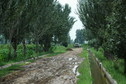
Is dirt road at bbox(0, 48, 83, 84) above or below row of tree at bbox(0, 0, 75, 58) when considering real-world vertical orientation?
below

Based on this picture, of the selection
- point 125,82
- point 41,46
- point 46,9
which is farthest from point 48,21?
point 125,82

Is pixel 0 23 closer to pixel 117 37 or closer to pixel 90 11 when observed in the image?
pixel 117 37

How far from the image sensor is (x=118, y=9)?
1036 cm

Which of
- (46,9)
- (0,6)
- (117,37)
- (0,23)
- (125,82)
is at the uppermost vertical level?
(46,9)

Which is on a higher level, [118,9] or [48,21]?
[48,21]

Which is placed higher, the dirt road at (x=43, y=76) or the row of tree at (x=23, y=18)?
the row of tree at (x=23, y=18)

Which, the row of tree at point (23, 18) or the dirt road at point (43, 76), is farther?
the row of tree at point (23, 18)

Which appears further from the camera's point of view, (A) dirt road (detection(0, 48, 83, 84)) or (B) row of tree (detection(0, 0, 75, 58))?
(B) row of tree (detection(0, 0, 75, 58))

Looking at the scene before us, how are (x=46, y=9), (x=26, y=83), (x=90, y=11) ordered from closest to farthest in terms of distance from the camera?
(x=26, y=83), (x=90, y=11), (x=46, y=9)

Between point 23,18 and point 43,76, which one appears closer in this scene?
point 43,76

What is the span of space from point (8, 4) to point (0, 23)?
4.83ft

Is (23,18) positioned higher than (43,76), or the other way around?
(23,18)

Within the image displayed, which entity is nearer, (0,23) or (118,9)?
(118,9)

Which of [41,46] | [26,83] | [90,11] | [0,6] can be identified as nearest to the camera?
[26,83]
